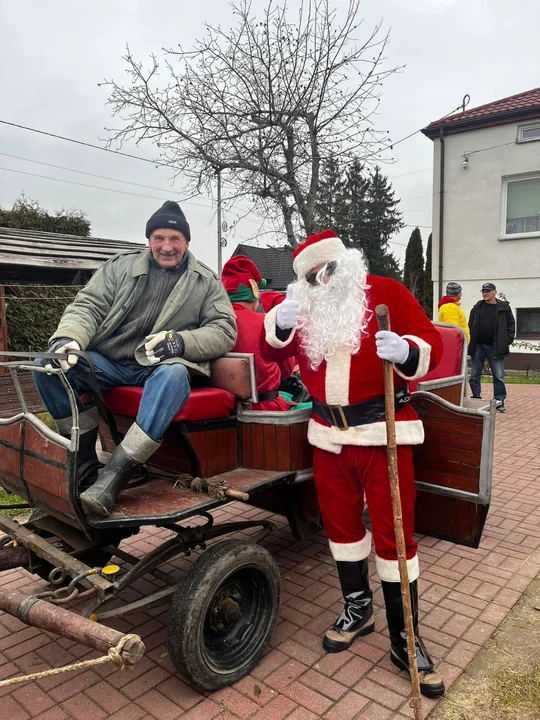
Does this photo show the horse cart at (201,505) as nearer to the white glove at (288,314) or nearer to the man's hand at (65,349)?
the man's hand at (65,349)

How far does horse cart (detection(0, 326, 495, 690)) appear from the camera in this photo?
7.17 feet

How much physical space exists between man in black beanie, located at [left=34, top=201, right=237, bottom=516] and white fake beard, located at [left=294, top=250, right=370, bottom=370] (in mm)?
485

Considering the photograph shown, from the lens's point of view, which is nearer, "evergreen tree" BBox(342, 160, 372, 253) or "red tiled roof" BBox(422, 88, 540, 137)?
"evergreen tree" BBox(342, 160, 372, 253)

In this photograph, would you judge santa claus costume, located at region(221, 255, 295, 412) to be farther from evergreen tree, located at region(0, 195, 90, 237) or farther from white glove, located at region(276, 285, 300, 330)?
evergreen tree, located at region(0, 195, 90, 237)

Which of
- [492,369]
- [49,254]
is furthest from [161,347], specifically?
[492,369]

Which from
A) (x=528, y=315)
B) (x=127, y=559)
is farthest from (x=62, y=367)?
(x=528, y=315)

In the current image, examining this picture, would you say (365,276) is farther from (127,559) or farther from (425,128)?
(425,128)

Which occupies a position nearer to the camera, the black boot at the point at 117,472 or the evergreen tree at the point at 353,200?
the black boot at the point at 117,472

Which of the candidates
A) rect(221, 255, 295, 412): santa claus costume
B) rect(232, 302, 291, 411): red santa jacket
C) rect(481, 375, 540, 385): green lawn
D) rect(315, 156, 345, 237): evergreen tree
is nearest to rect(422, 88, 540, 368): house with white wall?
rect(481, 375, 540, 385): green lawn

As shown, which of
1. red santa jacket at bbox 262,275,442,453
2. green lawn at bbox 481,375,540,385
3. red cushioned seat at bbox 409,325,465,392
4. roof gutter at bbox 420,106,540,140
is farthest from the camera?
roof gutter at bbox 420,106,540,140

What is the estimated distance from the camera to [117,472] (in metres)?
2.27

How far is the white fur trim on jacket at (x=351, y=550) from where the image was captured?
265 centimetres

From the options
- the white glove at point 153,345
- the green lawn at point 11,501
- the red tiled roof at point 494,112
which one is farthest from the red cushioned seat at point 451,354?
the red tiled roof at point 494,112

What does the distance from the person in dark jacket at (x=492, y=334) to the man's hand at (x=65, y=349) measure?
6.80 m
